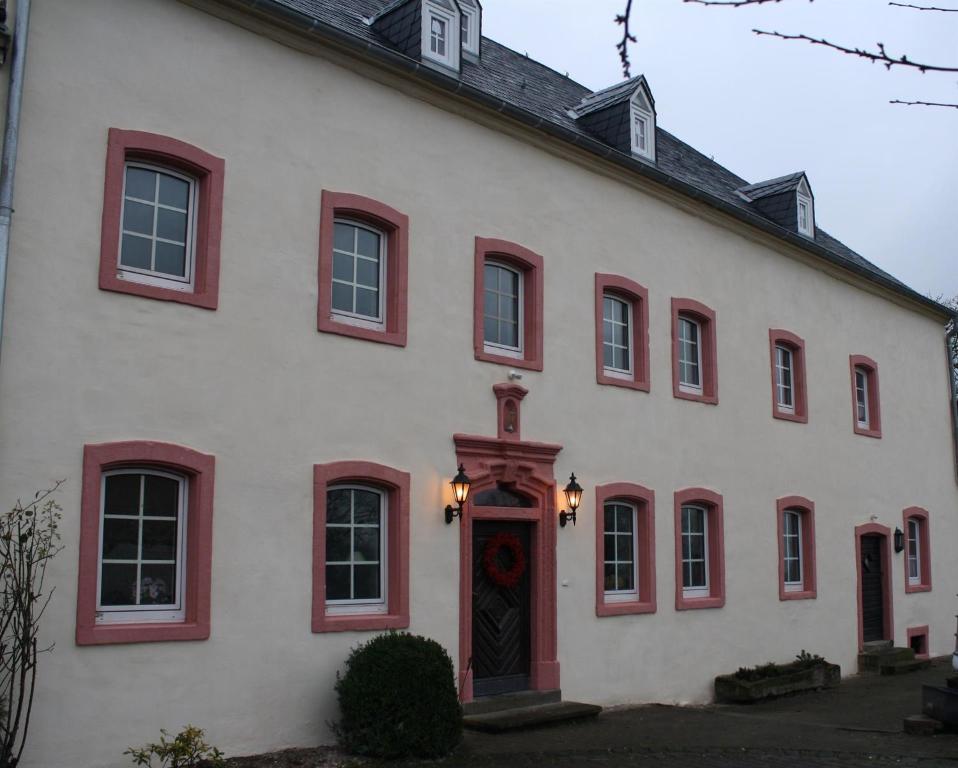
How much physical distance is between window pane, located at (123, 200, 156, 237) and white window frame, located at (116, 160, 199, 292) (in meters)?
0.03

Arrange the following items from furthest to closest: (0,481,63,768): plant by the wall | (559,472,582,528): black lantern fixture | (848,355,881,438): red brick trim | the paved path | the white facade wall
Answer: (848,355,881,438): red brick trim, (559,472,582,528): black lantern fixture, the paved path, the white facade wall, (0,481,63,768): plant by the wall

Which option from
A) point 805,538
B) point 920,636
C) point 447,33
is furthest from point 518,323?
point 920,636

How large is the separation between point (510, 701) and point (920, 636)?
39.7 feet

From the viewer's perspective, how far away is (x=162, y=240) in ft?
33.1

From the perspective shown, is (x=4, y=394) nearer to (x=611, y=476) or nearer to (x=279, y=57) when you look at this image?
(x=279, y=57)

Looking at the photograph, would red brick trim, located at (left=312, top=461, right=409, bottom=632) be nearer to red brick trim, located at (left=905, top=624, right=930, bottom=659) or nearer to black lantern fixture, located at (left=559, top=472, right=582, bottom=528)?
black lantern fixture, located at (left=559, top=472, right=582, bottom=528)

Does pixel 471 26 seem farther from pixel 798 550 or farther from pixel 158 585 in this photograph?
pixel 798 550

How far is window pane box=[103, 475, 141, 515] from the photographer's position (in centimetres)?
943

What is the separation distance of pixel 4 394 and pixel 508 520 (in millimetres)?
6066

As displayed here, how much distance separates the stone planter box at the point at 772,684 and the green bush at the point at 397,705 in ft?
20.1

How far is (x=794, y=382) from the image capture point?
18359 mm

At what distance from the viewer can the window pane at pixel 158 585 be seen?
958cm

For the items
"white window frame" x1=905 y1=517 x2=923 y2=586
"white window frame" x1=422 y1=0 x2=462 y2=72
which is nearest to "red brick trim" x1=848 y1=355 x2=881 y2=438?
"white window frame" x1=905 y1=517 x2=923 y2=586

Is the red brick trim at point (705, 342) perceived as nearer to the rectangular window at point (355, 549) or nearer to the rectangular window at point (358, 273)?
the rectangular window at point (358, 273)
